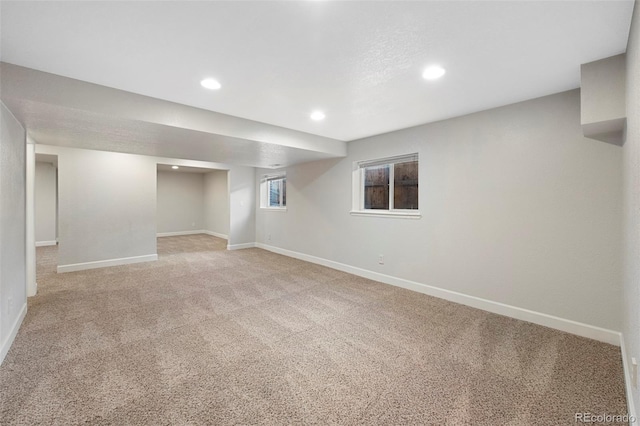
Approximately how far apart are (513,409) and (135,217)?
20.6ft

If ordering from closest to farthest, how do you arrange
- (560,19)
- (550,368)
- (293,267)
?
(560,19)
(550,368)
(293,267)

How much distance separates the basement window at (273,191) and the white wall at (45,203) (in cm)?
552

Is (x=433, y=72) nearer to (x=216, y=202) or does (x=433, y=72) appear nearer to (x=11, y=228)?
(x=11, y=228)

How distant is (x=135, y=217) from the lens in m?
5.42

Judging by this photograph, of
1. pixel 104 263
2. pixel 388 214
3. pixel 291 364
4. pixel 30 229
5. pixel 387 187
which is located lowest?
pixel 291 364

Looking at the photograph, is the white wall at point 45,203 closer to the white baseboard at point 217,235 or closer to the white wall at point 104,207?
the white wall at point 104,207

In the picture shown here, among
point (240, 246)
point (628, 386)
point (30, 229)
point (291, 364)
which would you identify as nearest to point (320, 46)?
point (291, 364)

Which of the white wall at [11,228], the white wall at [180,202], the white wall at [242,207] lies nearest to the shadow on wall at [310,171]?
the white wall at [242,207]

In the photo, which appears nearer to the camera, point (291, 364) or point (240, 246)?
point (291, 364)

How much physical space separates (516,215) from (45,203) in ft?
33.5

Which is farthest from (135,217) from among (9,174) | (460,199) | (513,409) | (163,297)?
(513,409)

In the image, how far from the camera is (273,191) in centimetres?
722

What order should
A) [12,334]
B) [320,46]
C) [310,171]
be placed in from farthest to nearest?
1. [310,171]
2. [12,334]
3. [320,46]

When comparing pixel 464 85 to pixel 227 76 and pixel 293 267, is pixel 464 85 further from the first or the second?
pixel 293 267
